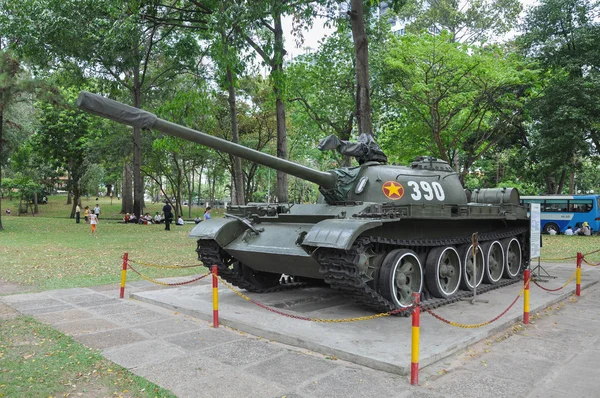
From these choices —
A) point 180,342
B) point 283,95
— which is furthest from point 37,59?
point 180,342

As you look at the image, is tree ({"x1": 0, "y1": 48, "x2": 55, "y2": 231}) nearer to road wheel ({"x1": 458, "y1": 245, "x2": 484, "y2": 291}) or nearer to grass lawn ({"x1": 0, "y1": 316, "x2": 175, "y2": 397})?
grass lawn ({"x1": 0, "y1": 316, "x2": 175, "y2": 397})

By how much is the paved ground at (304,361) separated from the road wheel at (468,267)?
1615mm

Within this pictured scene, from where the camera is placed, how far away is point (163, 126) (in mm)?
6395

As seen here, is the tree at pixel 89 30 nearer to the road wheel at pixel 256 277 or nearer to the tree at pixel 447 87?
the tree at pixel 447 87

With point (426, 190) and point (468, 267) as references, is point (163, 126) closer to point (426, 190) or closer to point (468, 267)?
point (426, 190)

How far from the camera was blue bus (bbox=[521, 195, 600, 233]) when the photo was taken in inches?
1035

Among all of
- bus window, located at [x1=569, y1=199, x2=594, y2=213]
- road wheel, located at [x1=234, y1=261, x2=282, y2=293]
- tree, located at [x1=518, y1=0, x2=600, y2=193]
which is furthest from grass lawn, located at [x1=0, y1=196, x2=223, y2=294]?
bus window, located at [x1=569, y1=199, x2=594, y2=213]

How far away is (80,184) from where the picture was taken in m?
33.8

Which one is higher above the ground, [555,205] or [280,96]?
[280,96]

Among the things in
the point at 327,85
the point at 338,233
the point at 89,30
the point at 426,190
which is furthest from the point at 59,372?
the point at 327,85

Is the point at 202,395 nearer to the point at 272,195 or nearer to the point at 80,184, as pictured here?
the point at 80,184

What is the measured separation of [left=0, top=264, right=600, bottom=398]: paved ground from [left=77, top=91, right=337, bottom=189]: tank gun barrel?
8.59 ft

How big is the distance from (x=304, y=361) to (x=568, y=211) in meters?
26.5

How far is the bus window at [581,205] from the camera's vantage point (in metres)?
26.4
